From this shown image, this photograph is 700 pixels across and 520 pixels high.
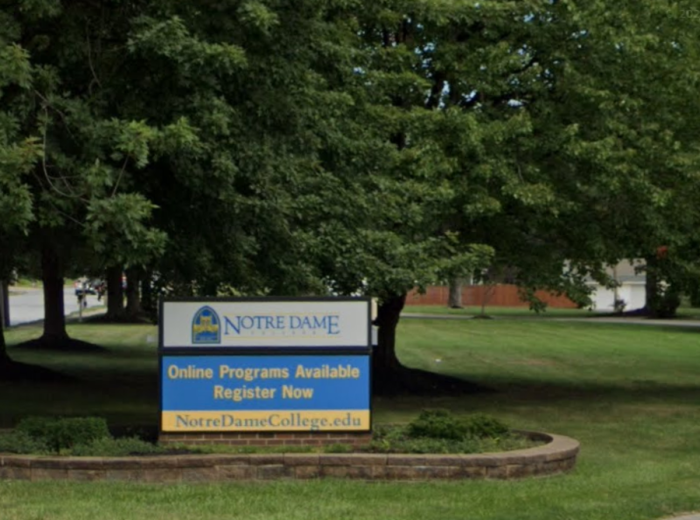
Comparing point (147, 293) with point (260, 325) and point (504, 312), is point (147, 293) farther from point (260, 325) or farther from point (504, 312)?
point (504, 312)

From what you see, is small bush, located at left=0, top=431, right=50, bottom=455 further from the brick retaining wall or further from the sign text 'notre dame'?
the sign text 'notre dame'

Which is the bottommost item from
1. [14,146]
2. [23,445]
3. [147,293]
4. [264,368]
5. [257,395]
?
[23,445]

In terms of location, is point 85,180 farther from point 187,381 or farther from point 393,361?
point 393,361

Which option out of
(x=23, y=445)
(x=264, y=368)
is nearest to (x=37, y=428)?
(x=23, y=445)

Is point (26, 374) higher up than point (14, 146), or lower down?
lower down

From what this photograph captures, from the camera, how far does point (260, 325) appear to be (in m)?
11.2

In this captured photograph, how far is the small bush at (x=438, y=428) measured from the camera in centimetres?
1101

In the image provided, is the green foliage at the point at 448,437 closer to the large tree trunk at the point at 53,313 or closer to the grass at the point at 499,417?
the grass at the point at 499,417

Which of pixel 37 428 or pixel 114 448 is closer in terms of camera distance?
pixel 114 448

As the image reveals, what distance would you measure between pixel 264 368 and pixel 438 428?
166cm

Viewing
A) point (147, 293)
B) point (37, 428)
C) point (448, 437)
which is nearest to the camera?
point (37, 428)

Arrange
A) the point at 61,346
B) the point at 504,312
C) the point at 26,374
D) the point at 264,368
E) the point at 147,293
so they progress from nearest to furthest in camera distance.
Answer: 1. the point at 264,368
2. the point at 147,293
3. the point at 26,374
4. the point at 61,346
5. the point at 504,312

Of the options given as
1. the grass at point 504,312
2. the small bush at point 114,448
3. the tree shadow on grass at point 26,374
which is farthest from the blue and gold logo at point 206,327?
the grass at point 504,312

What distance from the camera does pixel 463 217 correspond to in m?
17.7
